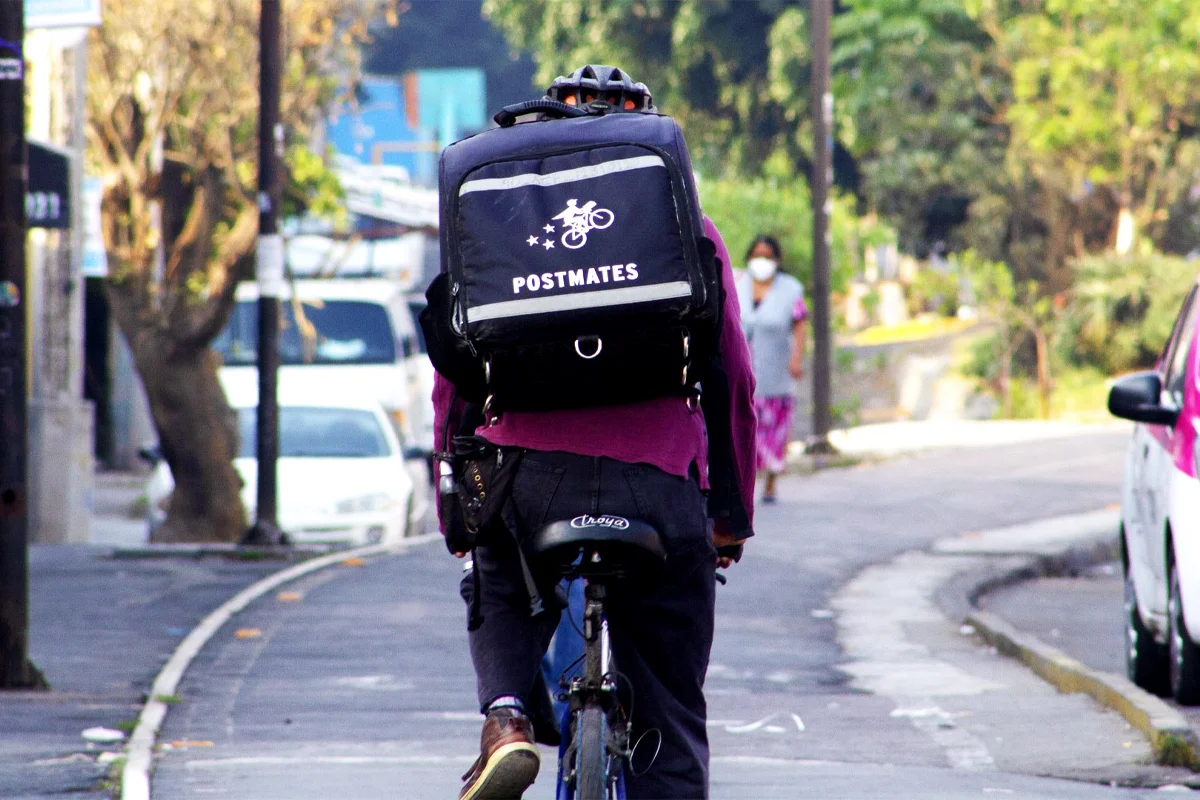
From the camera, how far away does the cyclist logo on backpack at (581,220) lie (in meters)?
3.78

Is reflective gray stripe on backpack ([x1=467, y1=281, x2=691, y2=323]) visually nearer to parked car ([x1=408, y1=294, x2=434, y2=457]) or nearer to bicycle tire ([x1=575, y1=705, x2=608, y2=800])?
bicycle tire ([x1=575, y1=705, x2=608, y2=800])

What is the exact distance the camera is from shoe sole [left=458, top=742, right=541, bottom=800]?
3.88 m

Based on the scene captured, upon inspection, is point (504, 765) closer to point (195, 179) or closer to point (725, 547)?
point (725, 547)

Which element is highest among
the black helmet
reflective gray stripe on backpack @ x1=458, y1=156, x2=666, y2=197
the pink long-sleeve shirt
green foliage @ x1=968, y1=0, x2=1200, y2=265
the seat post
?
green foliage @ x1=968, y1=0, x2=1200, y2=265

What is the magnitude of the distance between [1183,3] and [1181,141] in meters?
2.19

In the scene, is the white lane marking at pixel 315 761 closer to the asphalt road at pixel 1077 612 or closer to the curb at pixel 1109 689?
the curb at pixel 1109 689

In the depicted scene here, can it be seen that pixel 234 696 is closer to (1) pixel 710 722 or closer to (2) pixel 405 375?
(1) pixel 710 722

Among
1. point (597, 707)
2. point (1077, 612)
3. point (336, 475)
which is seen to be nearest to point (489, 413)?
point (597, 707)

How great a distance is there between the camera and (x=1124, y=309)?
2780 centimetres

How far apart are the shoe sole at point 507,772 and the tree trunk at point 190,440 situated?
1289cm

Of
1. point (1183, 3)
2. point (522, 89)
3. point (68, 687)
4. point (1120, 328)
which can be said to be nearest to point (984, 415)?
point (1120, 328)

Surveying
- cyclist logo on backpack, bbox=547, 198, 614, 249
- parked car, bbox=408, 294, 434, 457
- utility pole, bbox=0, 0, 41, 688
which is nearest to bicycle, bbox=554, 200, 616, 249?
cyclist logo on backpack, bbox=547, 198, 614, 249

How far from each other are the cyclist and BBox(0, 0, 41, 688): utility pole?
4.20 m

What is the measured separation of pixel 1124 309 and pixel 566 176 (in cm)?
2503
